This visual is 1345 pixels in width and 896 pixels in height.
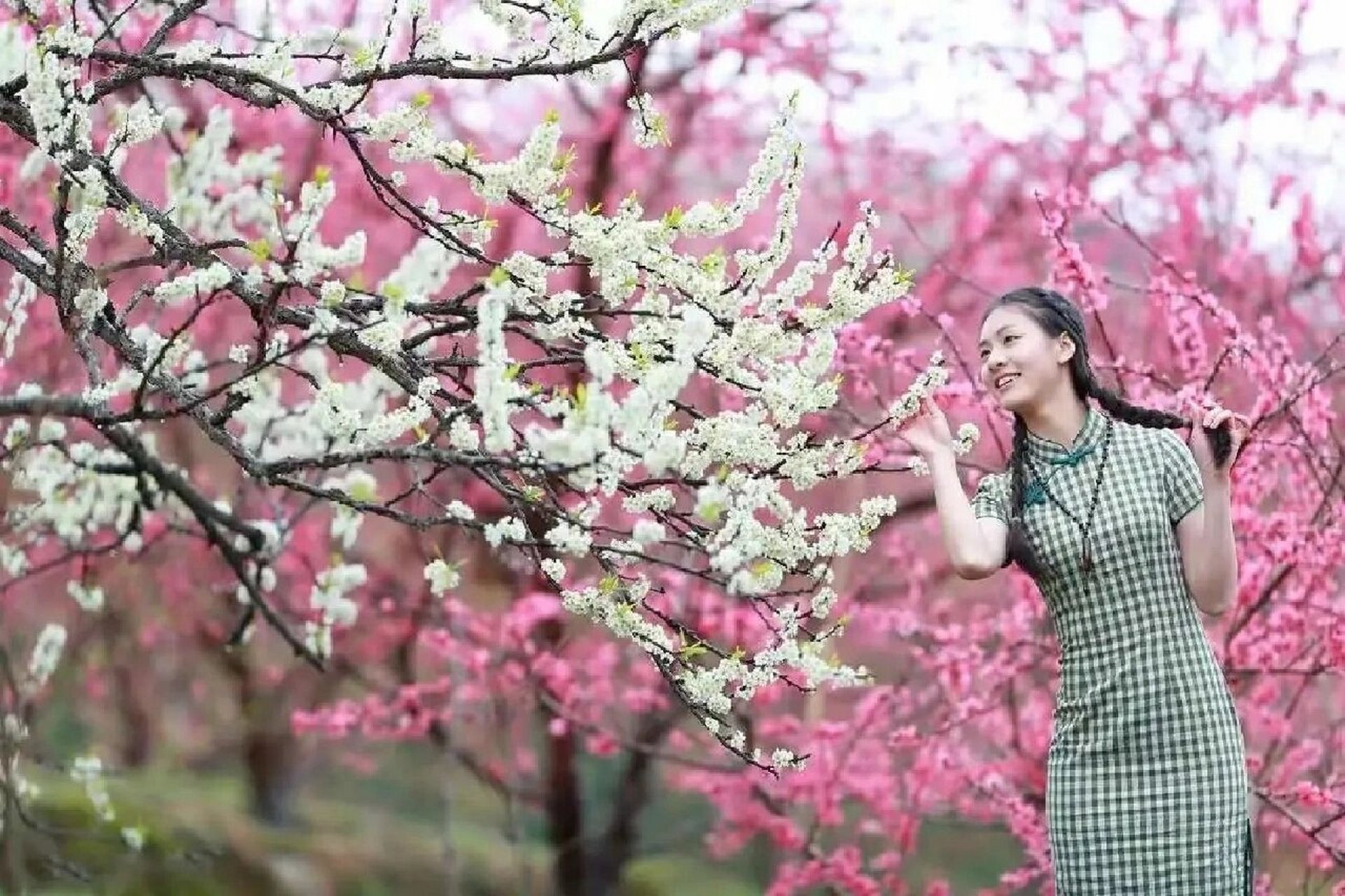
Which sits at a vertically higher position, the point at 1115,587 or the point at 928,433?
the point at 928,433

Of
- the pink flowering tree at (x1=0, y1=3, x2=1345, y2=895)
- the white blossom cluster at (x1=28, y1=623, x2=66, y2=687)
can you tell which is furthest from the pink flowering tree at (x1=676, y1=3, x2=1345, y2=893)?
the white blossom cluster at (x1=28, y1=623, x2=66, y2=687)

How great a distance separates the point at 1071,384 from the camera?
2369 mm

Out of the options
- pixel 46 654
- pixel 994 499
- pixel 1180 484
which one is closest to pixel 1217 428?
pixel 1180 484

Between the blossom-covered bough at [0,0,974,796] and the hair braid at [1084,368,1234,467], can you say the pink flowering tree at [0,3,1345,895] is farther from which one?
the hair braid at [1084,368,1234,467]

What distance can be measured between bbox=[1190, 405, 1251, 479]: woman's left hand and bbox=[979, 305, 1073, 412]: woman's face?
0.91ft

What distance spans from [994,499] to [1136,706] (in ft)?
1.35

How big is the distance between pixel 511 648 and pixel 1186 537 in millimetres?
4202

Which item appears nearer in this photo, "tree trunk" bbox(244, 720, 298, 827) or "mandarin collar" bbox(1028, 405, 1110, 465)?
"mandarin collar" bbox(1028, 405, 1110, 465)

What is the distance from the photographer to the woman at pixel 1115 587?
6.93 feet

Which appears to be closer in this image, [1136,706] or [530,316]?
[1136,706]

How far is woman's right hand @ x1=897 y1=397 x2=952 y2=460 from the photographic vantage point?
7.39ft

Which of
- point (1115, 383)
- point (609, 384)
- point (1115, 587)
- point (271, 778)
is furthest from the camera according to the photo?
point (271, 778)

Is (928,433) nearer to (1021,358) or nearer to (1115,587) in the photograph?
(1021,358)

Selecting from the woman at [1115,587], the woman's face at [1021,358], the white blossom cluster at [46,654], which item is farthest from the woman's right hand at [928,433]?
the white blossom cluster at [46,654]
